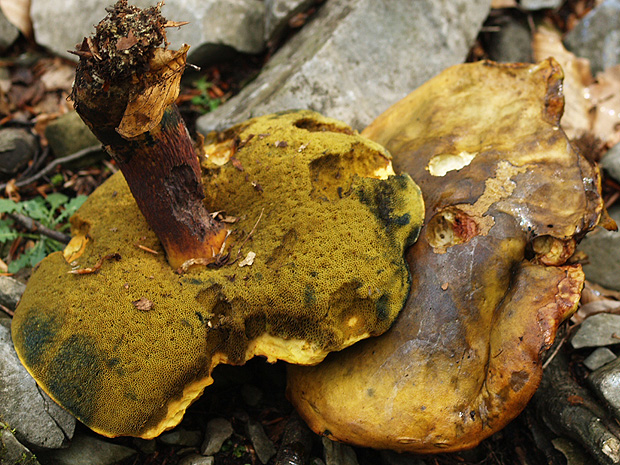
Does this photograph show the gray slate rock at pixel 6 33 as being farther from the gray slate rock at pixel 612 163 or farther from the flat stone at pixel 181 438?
the gray slate rock at pixel 612 163

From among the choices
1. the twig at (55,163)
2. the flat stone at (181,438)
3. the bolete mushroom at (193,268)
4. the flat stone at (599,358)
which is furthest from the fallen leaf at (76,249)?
the flat stone at (599,358)

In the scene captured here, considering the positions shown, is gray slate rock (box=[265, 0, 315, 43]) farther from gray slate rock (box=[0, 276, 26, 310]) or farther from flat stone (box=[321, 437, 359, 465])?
flat stone (box=[321, 437, 359, 465])

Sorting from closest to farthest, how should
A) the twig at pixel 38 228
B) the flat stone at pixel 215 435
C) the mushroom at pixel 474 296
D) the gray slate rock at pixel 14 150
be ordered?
the mushroom at pixel 474 296, the flat stone at pixel 215 435, the twig at pixel 38 228, the gray slate rock at pixel 14 150

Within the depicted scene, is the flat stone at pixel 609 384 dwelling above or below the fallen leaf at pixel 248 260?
below

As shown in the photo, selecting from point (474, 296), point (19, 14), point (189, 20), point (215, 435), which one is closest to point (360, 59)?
point (189, 20)

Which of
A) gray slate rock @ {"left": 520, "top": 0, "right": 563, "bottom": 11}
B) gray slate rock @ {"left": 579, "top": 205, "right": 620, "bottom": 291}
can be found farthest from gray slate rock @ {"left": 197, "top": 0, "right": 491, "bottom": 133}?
gray slate rock @ {"left": 579, "top": 205, "right": 620, "bottom": 291}

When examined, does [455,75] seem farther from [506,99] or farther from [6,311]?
[6,311]

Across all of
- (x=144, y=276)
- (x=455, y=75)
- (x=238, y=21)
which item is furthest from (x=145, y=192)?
(x=238, y=21)
